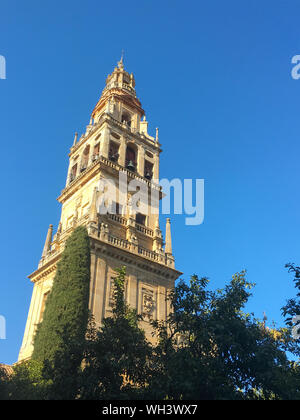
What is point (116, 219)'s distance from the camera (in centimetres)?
3512

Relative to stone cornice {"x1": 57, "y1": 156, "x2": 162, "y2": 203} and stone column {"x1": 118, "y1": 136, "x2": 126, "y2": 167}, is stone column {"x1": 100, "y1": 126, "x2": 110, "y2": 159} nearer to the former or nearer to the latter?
stone cornice {"x1": 57, "y1": 156, "x2": 162, "y2": 203}

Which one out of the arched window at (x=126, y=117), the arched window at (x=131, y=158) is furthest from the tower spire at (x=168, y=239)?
the arched window at (x=126, y=117)

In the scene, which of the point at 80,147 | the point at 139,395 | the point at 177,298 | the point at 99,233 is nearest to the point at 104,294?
the point at 99,233

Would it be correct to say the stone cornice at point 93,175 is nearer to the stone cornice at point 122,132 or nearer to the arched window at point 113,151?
the arched window at point 113,151

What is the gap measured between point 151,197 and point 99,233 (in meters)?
9.30

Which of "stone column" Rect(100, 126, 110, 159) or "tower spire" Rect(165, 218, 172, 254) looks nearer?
"tower spire" Rect(165, 218, 172, 254)

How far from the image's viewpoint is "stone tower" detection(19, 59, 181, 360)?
31.2 meters

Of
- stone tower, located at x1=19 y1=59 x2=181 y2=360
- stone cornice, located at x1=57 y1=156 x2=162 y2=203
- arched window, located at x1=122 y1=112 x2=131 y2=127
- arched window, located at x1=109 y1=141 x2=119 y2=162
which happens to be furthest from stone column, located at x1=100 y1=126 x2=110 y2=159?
arched window, located at x1=122 y1=112 x2=131 y2=127

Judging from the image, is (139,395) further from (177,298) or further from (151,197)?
(151,197)

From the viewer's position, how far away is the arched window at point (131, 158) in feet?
132
